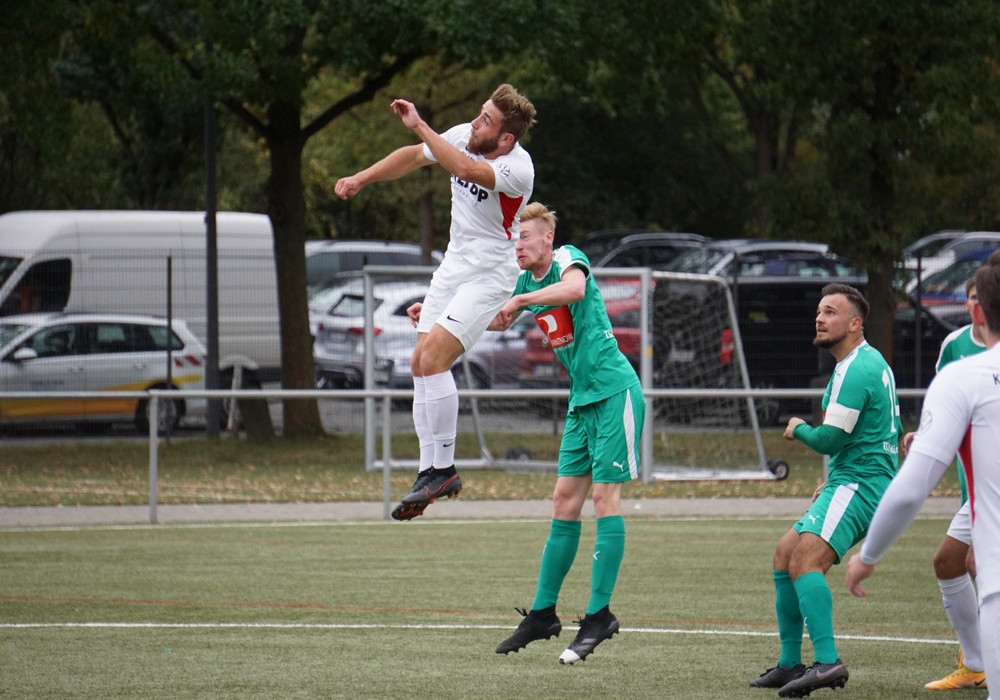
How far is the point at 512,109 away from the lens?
728cm

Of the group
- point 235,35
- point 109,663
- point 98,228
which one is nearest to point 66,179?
point 98,228

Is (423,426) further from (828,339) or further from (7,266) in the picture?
(7,266)

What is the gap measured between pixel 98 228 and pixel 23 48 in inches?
108

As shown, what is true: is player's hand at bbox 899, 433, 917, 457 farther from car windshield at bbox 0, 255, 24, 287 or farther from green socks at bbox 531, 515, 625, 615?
car windshield at bbox 0, 255, 24, 287

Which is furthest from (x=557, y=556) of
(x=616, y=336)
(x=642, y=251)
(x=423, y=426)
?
(x=642, y=251)

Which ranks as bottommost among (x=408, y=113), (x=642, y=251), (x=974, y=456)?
(x=974, y=456)

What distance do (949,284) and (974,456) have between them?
63.5 feet

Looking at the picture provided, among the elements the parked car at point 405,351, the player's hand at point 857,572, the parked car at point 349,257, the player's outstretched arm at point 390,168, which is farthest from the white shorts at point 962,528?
the parked car at point 349,257

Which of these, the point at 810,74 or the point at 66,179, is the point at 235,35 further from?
the point at 66,179

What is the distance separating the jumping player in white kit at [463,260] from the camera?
7352mm

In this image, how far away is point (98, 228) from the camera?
20.4 m

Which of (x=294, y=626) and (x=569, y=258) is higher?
(x=569, y=258)

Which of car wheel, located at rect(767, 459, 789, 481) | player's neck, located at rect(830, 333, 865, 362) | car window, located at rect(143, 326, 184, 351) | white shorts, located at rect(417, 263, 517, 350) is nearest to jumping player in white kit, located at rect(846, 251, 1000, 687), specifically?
player's neck, located at rect(830, 333, 865, 362)

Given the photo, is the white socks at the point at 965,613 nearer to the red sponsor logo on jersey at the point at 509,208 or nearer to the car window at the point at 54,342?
the red sponsor logo on jersey at the point at 509,208
